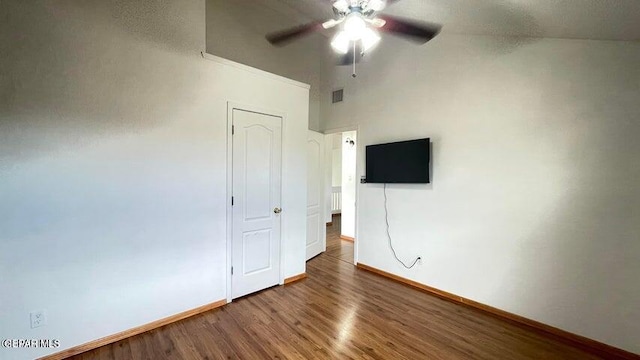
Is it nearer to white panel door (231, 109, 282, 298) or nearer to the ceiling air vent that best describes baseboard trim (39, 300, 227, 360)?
white panel door (231, 109, 282, 298)

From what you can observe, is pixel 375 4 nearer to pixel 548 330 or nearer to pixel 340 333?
pixel 340 333

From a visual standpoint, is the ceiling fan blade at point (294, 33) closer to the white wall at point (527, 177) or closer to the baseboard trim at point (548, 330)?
the white wall at point (527, 177)

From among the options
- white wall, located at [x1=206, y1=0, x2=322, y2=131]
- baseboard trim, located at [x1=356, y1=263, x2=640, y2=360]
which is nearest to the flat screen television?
baseboard trim, located at [x1=356, y1=263, x2=640, y2=360]

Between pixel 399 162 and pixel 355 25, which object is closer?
pixel 355 25

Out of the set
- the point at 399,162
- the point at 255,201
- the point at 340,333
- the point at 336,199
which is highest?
the point at 399,162

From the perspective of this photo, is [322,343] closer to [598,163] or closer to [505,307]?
[505,307]

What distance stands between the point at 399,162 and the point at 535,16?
6.03 feet

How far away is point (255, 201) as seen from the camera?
3.11 meters

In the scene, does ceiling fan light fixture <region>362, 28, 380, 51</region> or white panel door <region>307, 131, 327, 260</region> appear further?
white panel door <region>307, 131, 327, 260</region>

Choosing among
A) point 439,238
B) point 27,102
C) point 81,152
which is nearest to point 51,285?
point 81,152

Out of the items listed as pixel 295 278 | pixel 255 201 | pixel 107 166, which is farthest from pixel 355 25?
pixel 295 278

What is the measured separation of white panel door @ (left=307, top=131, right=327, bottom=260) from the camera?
425 cm

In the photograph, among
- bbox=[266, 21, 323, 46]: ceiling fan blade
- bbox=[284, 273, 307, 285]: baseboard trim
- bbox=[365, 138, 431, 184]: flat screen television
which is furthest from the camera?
bbox=[284, 273, 307, 285]: baseboard trim

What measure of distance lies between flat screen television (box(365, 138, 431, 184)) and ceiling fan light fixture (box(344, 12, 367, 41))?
5.51ft
